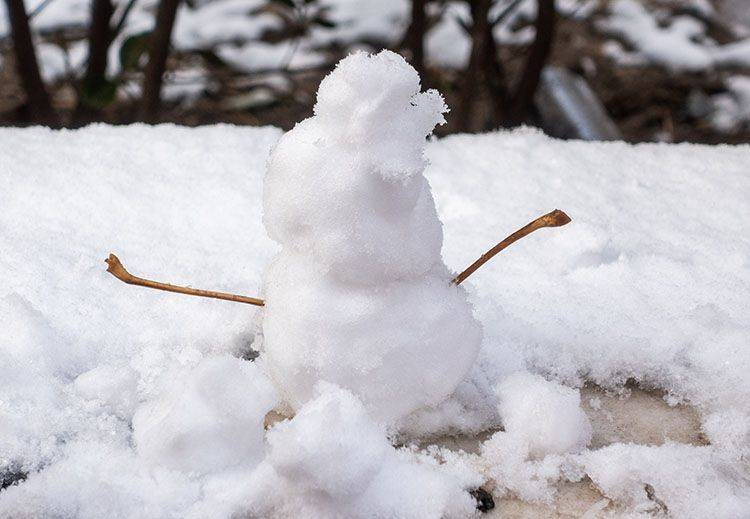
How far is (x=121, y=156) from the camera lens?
146 cm

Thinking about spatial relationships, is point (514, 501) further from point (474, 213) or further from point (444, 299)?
point (474, 213)

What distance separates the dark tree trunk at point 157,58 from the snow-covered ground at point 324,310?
623 millimetres

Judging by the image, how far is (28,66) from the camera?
7.14ft

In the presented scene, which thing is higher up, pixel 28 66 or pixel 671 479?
pixel 671 479

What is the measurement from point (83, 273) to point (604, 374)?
68 cm

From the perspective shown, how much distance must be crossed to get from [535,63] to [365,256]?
5.66 ft

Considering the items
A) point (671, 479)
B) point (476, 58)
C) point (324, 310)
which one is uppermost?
point (324, 310)

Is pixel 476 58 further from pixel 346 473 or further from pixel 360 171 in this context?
pixel 346 473

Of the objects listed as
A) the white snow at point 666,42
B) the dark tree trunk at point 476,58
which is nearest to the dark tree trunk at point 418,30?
the dark tree trunk at point 476,58

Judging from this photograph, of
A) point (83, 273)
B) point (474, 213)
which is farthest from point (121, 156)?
point (474, 213)

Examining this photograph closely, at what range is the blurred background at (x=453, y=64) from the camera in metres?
2.71

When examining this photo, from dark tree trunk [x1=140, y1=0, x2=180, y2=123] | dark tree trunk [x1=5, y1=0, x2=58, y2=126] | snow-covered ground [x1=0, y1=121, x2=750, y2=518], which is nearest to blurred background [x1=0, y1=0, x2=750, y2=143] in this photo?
dark tree trunk [x1=5, y1=0, x2=58, y2=126]

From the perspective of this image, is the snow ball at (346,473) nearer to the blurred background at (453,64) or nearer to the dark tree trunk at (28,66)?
the dark tree trunk at (28,66)

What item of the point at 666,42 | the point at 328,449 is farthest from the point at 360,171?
the point at 666,42
